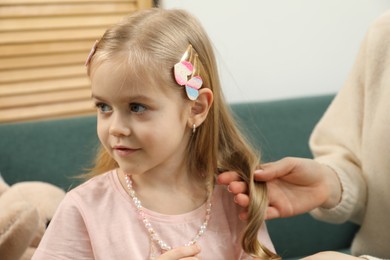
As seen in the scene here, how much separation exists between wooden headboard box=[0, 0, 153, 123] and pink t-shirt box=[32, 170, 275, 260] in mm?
999

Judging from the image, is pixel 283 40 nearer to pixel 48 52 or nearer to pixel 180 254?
pixel 48 52

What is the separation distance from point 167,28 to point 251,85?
4.09 ft

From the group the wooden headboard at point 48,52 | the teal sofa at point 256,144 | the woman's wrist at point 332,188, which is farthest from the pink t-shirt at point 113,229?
the wooden headboard at point 48,52

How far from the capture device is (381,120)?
1.06 metres

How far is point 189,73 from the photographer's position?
79 cm

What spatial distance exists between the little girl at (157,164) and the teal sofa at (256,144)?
2.24ft

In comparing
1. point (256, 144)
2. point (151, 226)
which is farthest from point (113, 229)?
point (256, 144)

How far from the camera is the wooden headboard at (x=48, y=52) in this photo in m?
1.70

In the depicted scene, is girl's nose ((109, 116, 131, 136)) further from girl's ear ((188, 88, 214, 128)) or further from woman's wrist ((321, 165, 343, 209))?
woman's wrist ((321, 165, 343, 209))

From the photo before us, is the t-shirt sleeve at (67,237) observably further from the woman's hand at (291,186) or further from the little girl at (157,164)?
the woman's hand at (291,186)

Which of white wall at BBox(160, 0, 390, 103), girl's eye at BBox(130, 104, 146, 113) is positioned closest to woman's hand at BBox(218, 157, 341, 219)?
girl's eye at BBox(130, 104, 146, 113)

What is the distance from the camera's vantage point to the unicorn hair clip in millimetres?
774

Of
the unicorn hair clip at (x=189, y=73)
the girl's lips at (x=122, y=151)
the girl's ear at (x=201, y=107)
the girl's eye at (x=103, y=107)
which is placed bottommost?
the girl's lips at (x=122, y=151)

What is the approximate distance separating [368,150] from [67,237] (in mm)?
688
